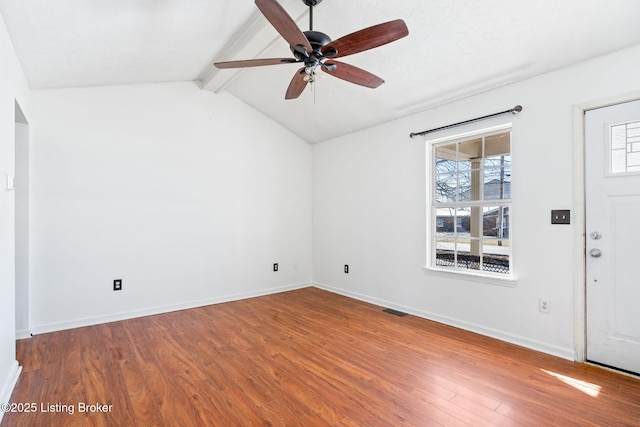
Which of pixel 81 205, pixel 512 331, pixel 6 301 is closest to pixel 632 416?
pixel 512 331

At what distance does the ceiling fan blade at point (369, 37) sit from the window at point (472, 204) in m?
1.87

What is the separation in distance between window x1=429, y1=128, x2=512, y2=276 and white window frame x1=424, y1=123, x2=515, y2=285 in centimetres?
1

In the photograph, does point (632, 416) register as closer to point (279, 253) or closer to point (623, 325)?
point (623, 325)

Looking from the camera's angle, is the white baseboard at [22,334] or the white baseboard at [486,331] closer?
the white baseboard at [486,331]

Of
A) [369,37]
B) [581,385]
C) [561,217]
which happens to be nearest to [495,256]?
[561,217]

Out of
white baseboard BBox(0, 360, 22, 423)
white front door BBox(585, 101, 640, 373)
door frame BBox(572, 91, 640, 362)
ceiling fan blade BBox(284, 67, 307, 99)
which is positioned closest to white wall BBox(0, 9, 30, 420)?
white baseboard BBox(0, 360, 22, 423)

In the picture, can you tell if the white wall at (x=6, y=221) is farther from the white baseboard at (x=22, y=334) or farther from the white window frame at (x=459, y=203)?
the white window frame at (x=459, y=203)

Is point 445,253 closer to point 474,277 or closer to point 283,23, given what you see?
point 474,277

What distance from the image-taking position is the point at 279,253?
16.1 ft

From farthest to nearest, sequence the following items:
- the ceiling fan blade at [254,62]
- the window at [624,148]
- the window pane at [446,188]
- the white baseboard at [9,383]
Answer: the window pane at [446,188] < the window at [624,148] < the ceiling fan blade at [254,62] < the white baseboard at [9,383]

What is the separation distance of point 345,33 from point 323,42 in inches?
36.7

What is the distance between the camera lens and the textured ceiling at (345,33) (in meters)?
2.19

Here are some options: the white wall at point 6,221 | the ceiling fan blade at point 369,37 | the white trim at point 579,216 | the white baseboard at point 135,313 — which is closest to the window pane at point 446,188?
the white trim at point 579,216

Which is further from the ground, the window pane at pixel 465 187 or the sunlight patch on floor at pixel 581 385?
the window pane at pixel 465 187
